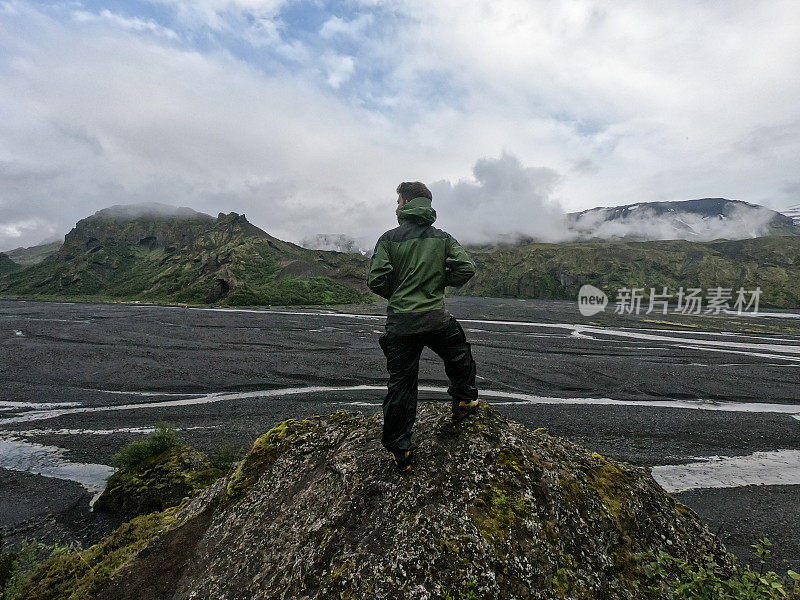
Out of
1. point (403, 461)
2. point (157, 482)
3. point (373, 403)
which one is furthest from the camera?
point (373, 403)

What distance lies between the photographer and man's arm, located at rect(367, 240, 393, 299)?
4552 millimetres

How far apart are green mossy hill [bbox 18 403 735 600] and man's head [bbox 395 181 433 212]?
10.2 feet

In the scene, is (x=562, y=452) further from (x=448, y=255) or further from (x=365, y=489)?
(x=448, y=255)

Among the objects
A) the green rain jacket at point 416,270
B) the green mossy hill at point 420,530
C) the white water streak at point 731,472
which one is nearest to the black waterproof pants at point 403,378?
the green rain jacket at point 416,270

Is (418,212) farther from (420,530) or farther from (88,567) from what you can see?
(88,567)

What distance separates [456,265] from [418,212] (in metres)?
0.84

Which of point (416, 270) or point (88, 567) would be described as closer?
point (416, 270)

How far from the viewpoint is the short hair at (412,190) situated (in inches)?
197

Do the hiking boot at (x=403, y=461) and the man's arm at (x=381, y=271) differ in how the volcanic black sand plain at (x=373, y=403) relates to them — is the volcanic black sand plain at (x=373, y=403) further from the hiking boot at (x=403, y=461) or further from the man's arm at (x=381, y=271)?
the man's arm at (x=381, y=271)

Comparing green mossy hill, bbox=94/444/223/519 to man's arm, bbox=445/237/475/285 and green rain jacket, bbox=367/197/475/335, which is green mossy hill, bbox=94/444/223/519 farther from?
man's arm, bbox=445/237/475/285

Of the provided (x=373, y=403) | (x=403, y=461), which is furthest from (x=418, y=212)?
(x=373, y=403)

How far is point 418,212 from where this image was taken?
15.6ft

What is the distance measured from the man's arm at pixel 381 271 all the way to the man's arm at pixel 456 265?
765mm

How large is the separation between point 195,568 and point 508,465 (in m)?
3.92
